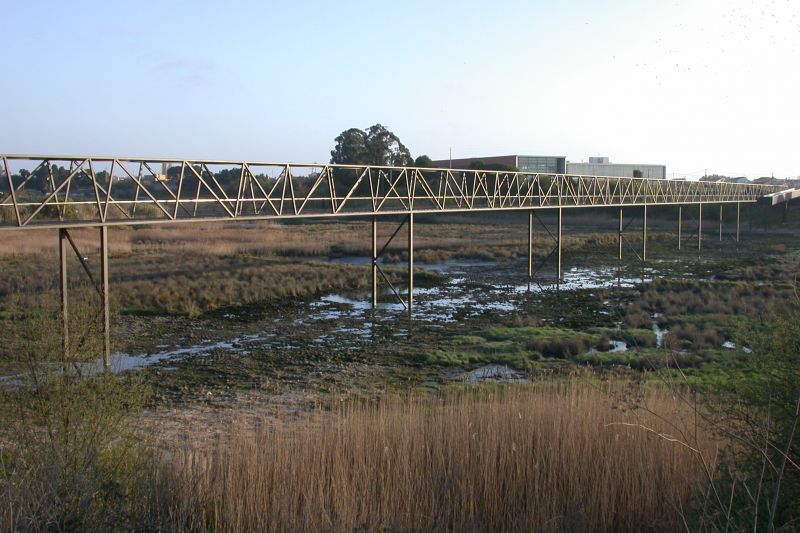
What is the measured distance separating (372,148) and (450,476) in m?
82.0

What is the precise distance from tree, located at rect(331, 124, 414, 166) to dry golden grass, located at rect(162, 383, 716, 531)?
258 ft

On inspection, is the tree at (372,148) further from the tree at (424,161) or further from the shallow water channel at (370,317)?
the shallow water channel at (370,317)

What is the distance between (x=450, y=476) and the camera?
7.82 meters

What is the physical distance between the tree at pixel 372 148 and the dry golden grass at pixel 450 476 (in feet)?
258

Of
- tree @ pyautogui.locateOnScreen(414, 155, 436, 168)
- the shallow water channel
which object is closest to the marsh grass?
the shallow water channel

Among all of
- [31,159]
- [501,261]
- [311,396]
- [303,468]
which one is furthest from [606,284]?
[303,468]

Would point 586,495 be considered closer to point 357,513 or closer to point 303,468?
point 357,513

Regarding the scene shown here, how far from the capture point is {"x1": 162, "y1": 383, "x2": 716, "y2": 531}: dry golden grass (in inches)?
276

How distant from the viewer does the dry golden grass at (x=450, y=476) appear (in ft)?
23.0

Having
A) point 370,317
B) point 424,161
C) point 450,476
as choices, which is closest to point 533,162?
point 424,161

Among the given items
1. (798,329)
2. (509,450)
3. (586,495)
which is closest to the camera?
(798,329)

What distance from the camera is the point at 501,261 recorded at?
47125 mm

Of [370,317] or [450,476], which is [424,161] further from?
[450,476]

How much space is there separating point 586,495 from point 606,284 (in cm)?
2901
